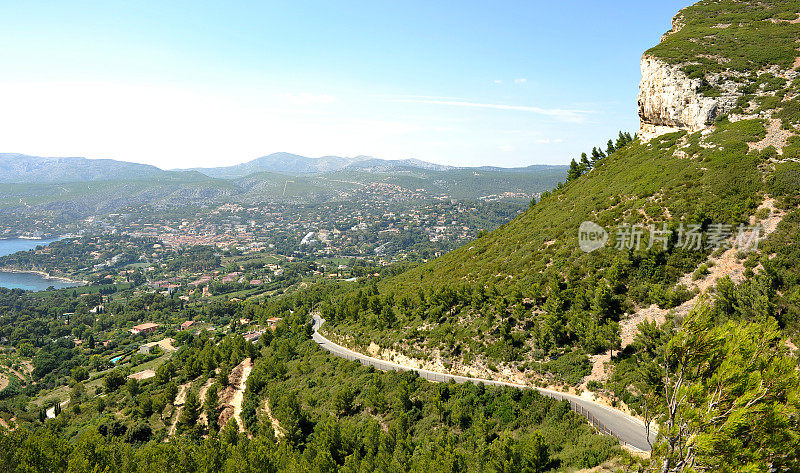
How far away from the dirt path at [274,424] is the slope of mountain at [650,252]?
12398 mm

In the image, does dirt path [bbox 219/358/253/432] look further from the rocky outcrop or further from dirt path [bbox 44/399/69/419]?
the rocky outcrop

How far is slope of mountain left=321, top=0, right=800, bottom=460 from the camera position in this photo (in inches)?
1134

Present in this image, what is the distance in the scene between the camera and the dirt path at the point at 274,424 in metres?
36.2

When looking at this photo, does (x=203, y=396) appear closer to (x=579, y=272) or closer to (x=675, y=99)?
(x=579, y=272)

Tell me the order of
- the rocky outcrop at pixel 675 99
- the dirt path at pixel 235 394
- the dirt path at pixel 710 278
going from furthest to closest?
the rocky outcrop at pixel 675 99, the dirt path at pixel 235 394, the dirt path at pixel 710 278

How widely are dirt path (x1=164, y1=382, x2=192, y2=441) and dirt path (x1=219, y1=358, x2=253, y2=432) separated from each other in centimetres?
506

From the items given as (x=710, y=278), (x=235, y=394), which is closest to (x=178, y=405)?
(x=235, y=394)

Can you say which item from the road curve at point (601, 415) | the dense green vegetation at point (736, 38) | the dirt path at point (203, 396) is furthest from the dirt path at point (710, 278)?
the dirt path at point (203, 396)

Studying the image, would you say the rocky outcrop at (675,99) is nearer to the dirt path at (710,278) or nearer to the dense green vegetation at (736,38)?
the dense green vegetation at (736,38)

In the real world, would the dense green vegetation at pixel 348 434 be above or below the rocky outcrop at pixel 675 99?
below

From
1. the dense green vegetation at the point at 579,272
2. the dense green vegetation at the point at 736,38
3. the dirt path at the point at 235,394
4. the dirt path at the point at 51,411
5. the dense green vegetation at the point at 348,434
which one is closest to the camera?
the dense green vegetation at the point at 348,434

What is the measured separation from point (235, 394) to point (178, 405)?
879 centimetres

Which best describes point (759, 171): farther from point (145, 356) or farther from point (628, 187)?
point (145, 356)

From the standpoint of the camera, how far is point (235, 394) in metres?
49.1
